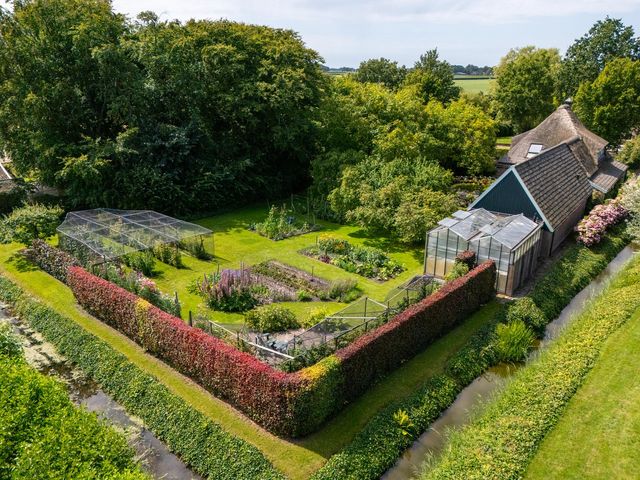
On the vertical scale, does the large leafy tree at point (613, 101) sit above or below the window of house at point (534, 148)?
above

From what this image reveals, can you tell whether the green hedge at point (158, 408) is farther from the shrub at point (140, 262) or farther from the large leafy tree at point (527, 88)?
the large leafy tree at point (527, 88)

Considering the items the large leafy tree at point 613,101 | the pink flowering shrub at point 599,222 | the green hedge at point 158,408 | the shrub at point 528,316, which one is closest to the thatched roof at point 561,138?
the large leafy tree at point 613,101

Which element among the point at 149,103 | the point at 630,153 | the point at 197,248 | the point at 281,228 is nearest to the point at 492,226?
the point at 281,228

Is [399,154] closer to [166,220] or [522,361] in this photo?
[166,220]

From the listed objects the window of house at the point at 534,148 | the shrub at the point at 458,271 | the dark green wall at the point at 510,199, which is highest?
the window of house at the point at 534,148

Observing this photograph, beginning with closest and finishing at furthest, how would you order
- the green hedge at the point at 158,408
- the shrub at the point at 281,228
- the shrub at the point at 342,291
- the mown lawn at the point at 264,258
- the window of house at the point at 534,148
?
the green hedge at the point at 158,408
the mown lawn at the point at 264,258
the shrub at the point at 342,291
the shrub at the point at 281,228
the window of house at the point at 534,148

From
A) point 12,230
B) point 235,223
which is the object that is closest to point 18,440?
point 12,230

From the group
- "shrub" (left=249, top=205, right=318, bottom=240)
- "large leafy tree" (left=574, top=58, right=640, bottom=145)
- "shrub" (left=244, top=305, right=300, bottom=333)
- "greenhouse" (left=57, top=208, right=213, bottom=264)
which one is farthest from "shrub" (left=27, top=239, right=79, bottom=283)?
"large leafy tree" (left=574, top=58, right=640, bottom=145)
